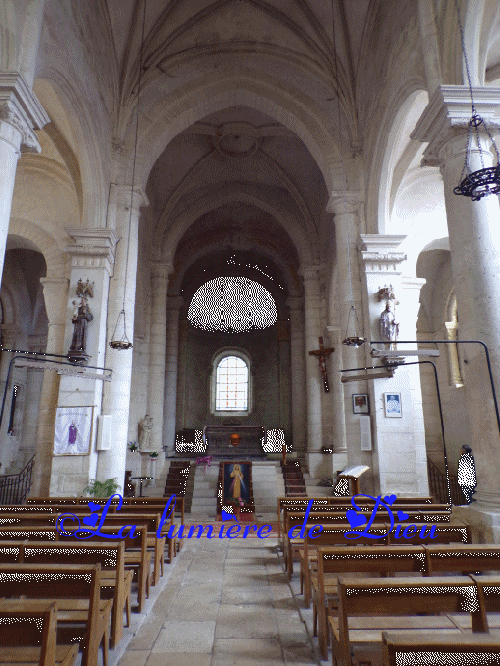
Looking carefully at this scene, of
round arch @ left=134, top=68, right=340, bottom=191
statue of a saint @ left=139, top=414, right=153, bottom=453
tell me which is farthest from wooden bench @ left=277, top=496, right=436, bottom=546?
statue of a saint @ left=139, top=414, right=153, bottom=453

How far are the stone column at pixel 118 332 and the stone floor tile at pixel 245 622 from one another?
5916 millimetres

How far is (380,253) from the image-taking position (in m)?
10.3

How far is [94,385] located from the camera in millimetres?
9547

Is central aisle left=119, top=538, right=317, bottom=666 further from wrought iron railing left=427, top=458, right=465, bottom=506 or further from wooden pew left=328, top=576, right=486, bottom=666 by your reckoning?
wrought iron railing left=427, top=458, right=465, bottom=506

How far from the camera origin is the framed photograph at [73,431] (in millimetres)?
9180

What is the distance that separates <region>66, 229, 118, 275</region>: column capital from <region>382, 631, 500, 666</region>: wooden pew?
974cm

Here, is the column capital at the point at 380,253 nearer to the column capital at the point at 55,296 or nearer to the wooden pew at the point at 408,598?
the column capital at the point at 55,296

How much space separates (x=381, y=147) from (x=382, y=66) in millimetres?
1645

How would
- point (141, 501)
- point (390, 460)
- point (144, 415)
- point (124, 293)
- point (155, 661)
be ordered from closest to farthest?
point (155, 661), point (141, 501), point (390, 460), point (124, 293), point (144, 415)

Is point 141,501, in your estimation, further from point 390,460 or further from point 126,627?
point 390,460

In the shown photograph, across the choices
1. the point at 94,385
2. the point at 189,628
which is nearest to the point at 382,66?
the point at 94,385

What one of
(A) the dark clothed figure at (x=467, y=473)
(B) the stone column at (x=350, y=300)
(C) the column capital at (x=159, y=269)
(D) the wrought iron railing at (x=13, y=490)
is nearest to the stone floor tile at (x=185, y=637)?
(B) the stone column at (x=350, y=300)

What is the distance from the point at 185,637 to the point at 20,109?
6.45 metres

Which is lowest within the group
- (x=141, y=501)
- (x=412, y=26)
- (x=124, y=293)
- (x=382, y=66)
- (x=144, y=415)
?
(x=141, y=501)
